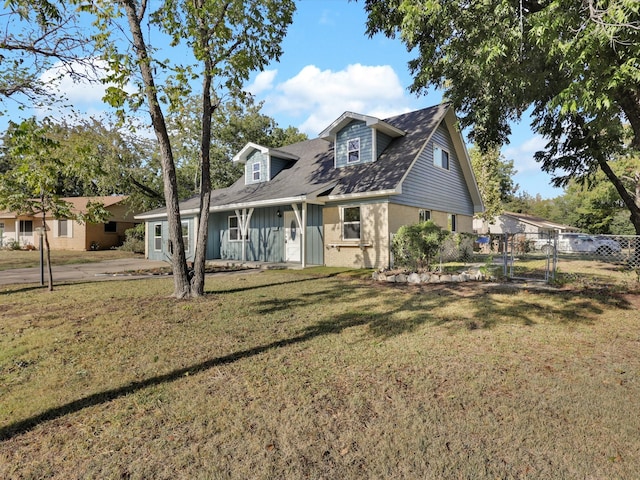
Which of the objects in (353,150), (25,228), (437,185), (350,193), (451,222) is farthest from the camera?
(25,228)

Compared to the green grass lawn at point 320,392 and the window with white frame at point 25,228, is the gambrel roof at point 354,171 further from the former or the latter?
the window with white frame at point 25,228

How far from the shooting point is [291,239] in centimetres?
1562

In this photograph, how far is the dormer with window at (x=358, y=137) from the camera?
14117 mm

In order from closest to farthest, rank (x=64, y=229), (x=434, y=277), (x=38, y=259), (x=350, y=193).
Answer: (x=434, y=277)
(x=350, y=193)
(x=38, y=259)
(x=64, y=229)

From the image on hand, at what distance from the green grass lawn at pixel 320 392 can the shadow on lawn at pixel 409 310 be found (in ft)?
0.16

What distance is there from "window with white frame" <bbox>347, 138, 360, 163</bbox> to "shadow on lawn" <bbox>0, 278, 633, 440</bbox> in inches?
278

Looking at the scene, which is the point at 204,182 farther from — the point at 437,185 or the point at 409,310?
the point at 437,185

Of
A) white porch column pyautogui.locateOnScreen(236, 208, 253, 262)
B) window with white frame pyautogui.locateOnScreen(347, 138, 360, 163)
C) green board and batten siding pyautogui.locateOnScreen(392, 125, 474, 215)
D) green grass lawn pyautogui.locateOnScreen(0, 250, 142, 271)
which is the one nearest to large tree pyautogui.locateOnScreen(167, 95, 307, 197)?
green grass lawn pyautogui.locateOnScreen(0, 250, 142, 271)

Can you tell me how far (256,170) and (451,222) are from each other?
10.4 metres

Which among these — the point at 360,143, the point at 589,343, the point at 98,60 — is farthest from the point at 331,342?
the point at 360,143

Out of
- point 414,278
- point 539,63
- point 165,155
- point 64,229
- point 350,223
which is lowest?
point 414,278

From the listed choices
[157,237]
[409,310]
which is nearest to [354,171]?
[409,310]

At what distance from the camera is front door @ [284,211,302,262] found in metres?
15.3

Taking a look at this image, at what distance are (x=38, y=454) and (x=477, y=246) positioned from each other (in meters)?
28.5
